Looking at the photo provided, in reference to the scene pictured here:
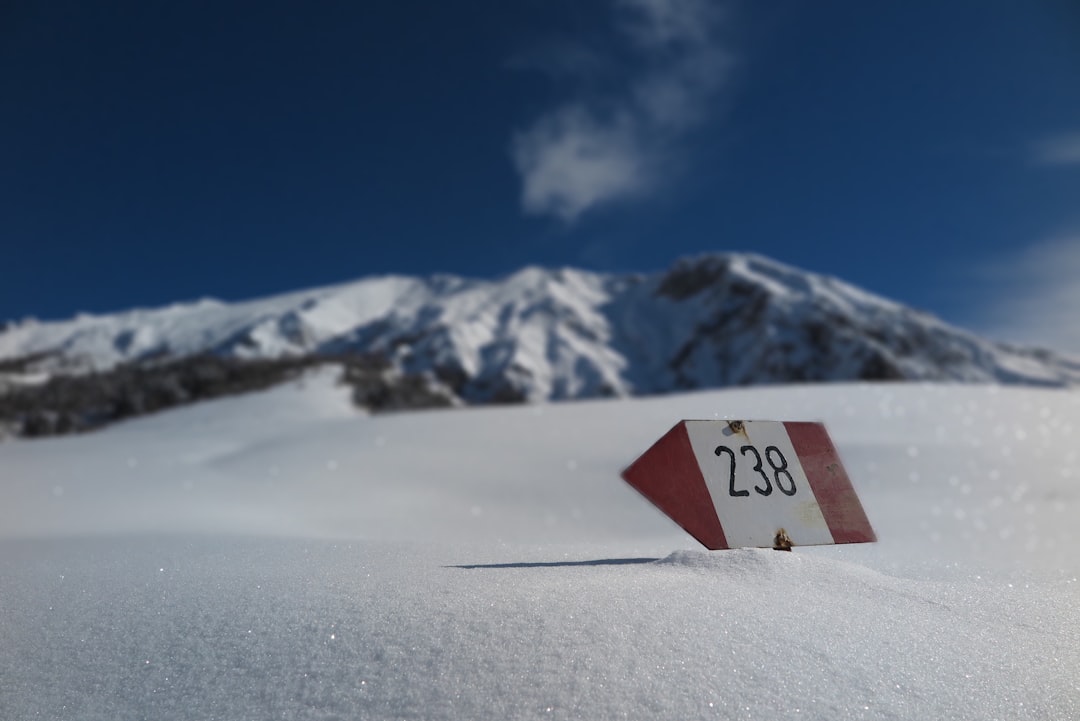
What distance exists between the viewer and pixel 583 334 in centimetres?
11388

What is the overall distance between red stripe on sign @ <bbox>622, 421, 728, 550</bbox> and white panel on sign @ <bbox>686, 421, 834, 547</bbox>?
0.03 metres

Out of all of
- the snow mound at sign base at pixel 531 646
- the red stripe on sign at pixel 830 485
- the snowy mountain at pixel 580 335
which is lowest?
the snow mound at sign base at pixel 531 646

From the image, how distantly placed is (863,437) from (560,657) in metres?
5.94

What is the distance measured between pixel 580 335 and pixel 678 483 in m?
111

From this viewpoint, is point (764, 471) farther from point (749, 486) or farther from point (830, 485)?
point (830, 485)

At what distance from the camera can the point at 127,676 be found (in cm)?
128

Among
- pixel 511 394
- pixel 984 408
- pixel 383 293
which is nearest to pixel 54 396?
pixel 984 408

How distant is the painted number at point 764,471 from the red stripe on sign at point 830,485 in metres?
0.09

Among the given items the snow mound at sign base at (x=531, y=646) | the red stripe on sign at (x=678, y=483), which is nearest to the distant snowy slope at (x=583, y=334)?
the red stripe on sign at (x=678, y=483)

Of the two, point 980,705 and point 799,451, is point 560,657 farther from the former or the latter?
point 799,451

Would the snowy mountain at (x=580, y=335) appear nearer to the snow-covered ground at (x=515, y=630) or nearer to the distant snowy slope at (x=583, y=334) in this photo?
the distant snowy slope at (x=583, y=334)

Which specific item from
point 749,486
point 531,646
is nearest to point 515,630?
point 531,646

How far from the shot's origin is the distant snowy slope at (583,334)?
84.1m

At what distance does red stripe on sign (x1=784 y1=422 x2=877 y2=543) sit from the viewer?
7.54 ft
